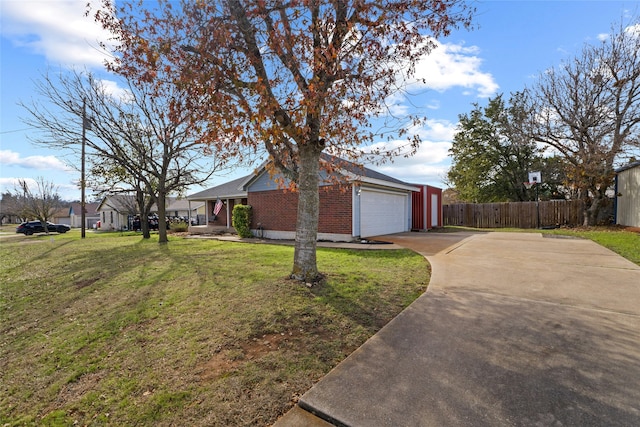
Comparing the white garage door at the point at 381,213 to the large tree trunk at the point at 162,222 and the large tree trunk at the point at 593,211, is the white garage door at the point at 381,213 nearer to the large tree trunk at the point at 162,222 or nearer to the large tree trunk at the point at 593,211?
the large tree trunk at the point at 162,222

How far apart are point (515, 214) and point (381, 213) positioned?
1103 cm

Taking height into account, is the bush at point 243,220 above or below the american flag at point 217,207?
below

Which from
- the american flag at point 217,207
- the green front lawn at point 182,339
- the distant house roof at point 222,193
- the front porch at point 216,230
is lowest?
the green front lawn at point 182,339

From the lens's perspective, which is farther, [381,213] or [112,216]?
[112,216]

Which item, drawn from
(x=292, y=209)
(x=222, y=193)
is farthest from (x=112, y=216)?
(x=292, y=209)

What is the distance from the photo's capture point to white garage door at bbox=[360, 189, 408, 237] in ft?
40.2

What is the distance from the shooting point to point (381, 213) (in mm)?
13531

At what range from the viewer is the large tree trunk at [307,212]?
522cm

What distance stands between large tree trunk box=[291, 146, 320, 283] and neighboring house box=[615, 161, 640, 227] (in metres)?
15.8

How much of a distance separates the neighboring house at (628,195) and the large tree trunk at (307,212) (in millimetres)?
15818

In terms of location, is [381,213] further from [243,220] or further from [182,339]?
[182,339]

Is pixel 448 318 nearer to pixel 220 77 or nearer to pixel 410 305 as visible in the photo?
pixel 410 305

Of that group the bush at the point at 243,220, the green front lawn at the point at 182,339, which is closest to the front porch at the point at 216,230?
the bush at the point at 243,220

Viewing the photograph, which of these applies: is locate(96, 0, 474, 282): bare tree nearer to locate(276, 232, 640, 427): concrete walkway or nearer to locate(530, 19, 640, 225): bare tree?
locate(276, 232, 640, 427): concrete walkway
